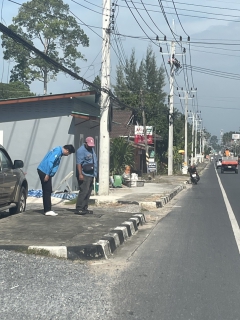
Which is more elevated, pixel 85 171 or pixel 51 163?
pixel 51 163

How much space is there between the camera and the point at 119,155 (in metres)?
27.9

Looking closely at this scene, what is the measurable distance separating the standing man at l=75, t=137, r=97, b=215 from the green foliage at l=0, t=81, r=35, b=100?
101 ft

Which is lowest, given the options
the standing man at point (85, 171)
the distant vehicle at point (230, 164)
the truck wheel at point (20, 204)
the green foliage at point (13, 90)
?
the distant vehicle at point (230, 164)

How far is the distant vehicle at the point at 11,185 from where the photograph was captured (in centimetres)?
1128

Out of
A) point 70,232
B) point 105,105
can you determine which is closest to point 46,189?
point 70,232

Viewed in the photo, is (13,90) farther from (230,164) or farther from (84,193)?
(84,193)

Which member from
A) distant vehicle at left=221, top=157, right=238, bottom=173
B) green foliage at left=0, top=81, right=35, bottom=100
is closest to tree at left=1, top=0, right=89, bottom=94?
green foliage at left=0, top=81, right=35, bottom=100

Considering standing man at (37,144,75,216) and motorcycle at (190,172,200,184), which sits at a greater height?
standing man at (37,144,75,216)

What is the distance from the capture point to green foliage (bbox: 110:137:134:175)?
1090 inches

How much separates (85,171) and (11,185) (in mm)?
1670

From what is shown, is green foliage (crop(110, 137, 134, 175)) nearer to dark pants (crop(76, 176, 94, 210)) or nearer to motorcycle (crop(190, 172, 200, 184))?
motorcycle (crop(190, 172, 200, 184))

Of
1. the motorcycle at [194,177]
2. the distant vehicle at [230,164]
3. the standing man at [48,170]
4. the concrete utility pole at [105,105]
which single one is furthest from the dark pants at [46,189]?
the distant vehicle at [230,164]

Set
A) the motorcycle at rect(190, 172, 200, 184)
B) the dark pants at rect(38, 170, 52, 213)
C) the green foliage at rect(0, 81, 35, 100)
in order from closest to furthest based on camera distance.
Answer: the dark pants at rect(38, 170, 52, 213) → the motorcycle at rect(190, 172, 200, 184) → the green foliage at rect(0, 81, 35, 100)

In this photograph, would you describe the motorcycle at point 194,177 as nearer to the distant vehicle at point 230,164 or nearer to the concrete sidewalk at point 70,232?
the concrete sidewalk at point 70,232
